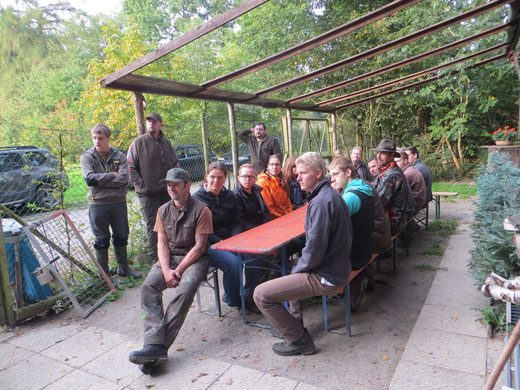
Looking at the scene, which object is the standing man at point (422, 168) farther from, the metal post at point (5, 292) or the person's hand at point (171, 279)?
the metal post at point (5, 292)

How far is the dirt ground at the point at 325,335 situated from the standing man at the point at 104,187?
764 millimetres

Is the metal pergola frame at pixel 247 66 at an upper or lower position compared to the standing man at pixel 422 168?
upper

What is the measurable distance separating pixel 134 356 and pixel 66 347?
0.99 metres

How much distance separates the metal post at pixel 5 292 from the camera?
3.43m

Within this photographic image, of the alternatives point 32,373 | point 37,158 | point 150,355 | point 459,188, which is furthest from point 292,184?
point 459,188

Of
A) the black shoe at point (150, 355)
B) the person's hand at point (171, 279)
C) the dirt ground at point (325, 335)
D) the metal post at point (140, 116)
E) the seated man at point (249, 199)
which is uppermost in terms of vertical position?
the metal post at point (140, 116)

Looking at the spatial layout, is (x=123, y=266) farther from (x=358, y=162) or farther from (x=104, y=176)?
(x=358, y=162)

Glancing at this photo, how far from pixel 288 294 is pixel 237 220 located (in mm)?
1445

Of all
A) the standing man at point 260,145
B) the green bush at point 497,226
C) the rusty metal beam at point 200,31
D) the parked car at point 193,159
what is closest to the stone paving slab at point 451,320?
the green bush at point 497,226

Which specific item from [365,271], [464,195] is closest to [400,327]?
[365,271]

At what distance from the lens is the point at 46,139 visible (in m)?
4.55

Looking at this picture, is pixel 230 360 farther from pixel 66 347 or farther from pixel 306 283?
pixel 66 347

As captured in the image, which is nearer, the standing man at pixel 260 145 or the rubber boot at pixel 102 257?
the rubber boot at pixel 102 257

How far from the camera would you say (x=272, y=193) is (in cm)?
466
